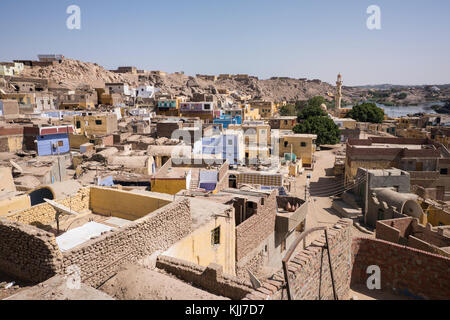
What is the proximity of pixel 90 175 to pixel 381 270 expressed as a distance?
583 inches

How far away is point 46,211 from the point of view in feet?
27.5

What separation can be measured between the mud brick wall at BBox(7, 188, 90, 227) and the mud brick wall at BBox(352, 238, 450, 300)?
7.43 meters

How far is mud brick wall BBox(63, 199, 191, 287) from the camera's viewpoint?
5688 mm

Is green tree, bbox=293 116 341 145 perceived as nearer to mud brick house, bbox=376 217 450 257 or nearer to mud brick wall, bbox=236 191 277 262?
mud brick house, bbox=376 217 450 257

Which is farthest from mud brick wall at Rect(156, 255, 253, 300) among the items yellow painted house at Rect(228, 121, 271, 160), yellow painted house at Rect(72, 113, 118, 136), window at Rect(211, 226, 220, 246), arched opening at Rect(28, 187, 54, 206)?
yellow painted house at Rect(72, 113, 118, 136)

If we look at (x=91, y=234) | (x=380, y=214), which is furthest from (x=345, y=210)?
(x=91, y=234)

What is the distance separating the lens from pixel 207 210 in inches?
427

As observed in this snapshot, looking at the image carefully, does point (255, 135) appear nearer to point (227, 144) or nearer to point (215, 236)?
point (227, 144)

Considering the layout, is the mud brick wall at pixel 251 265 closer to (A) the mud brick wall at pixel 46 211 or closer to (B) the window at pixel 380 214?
(A) the mud brick wall at pixel 46 211

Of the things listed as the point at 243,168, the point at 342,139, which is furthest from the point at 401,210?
the point at 342,139

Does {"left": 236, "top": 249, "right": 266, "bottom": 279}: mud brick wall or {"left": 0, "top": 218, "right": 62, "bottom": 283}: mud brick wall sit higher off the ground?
{"left": 0, "top": 218, "right": 62, "bottom": 283}: mud brick wall

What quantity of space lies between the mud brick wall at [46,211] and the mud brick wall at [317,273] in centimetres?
647

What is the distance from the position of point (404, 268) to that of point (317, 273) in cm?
250

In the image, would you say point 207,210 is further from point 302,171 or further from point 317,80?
point 317,80
